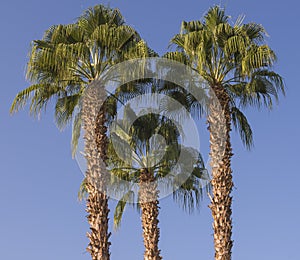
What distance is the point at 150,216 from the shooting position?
23.4 metres

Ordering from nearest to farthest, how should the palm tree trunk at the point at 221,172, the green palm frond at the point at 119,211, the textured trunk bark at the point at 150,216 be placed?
the palm tree trunk at the point at 221,172 → the textured trunk bark at the point at 150,216 → the green palm frond at the point at 119,211

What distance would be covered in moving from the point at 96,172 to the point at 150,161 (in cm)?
578

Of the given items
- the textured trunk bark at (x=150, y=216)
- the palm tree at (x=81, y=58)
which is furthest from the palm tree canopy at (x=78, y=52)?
the textured trunk bark at (x=150, y=216)

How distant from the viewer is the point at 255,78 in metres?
21.2

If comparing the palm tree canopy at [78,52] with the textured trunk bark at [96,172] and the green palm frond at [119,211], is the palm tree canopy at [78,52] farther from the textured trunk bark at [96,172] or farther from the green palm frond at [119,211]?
the green palm frond at [119,211]

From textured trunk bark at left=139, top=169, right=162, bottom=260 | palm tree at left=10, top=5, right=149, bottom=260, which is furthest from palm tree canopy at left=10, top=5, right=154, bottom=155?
textured trunk bark at left=139, top=169, right=162, bottom=260

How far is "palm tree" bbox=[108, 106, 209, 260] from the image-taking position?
925 inches

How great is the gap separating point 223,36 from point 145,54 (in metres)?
2.81

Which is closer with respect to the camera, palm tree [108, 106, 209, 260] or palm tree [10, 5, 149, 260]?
palm tree [10, 5, 149, 260]

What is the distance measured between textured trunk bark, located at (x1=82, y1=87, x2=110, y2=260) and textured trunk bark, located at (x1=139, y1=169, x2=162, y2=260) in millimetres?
5025

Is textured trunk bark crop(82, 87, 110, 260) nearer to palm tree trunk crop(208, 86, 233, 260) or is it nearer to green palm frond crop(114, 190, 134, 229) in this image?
palm tree trunk crop(208, 86, 233, 260)

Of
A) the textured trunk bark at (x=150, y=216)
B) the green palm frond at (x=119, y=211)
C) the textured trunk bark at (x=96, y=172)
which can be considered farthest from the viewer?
the green palm frond at (x=119, y=211)

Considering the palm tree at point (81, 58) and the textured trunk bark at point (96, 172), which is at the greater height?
the palm tree at point (81, 58)

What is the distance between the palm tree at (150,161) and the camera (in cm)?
2348
